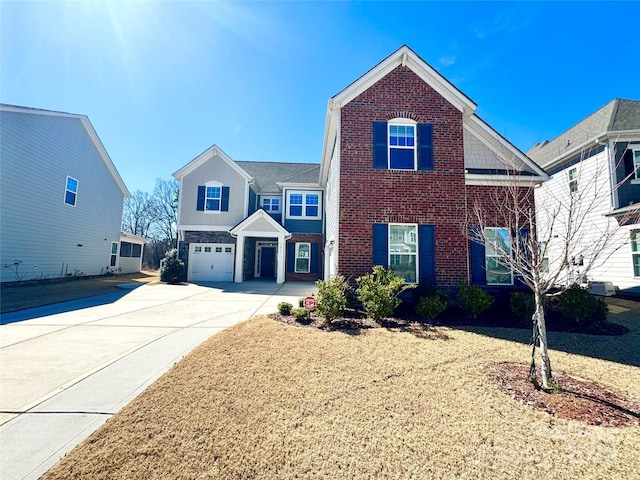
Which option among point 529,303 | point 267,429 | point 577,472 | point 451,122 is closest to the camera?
point 577,472

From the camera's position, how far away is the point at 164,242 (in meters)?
38.7

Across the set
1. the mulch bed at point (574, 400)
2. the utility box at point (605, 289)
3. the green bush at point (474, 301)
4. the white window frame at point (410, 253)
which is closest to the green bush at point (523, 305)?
the green bush at point (474, 301)

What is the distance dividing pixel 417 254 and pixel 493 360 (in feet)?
14.2

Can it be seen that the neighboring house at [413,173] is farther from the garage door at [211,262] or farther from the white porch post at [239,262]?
the garage door at [211,262]

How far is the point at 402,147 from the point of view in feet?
30.7

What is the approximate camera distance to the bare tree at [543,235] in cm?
407

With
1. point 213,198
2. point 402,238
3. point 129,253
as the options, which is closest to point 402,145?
point 402,238

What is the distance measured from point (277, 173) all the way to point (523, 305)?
63.2 feet

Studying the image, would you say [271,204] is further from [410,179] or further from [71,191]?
[410,179]

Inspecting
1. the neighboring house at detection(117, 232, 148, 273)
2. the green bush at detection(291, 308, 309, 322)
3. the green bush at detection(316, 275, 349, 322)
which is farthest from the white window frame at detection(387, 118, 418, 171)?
Result: the neighboring house at detection(117, 232, 148, 273)

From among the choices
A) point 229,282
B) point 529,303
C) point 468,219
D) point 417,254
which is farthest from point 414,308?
point 229,282

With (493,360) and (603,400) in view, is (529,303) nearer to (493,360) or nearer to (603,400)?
(493,360)

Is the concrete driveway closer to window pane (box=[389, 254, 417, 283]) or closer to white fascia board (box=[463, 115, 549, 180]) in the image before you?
window pane (box=[389, 254, 417, 283])

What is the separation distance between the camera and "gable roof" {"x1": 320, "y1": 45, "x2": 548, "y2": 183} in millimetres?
9250
